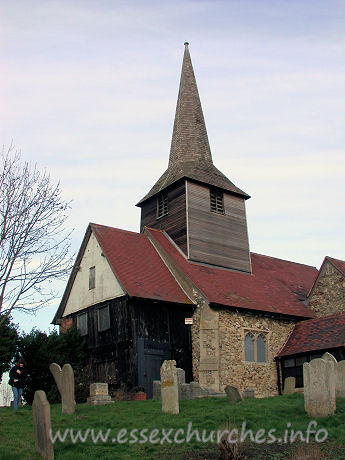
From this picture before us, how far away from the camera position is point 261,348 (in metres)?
24.8

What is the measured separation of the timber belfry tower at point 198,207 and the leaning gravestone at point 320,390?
46.2 ft

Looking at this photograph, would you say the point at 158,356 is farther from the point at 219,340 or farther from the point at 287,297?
the point at 287,297

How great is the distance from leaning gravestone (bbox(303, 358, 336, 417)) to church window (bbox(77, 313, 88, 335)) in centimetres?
1390

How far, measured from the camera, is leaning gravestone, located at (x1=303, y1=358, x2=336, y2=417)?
1334 cm

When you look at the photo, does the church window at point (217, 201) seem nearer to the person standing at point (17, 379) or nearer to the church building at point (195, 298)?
the church building at point (195, 298)

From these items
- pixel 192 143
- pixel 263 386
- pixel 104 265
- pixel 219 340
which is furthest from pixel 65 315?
pixel 192 143

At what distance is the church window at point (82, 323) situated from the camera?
25609mm

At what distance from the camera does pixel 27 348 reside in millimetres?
22875

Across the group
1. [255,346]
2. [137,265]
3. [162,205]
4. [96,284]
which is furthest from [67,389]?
[162,205]

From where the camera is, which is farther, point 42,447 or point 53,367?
point 53,367

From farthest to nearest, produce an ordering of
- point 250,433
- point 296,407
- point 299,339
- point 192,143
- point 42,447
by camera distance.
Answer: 1. point 192,143
2. point 299,339
3. point 296,407
4. point 250,433
5. point 42,447

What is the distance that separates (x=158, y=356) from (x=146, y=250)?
20.9 ft

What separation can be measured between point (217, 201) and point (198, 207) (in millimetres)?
1732

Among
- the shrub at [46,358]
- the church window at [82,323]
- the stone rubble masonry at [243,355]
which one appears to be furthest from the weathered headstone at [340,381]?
the church window at [82,323]
